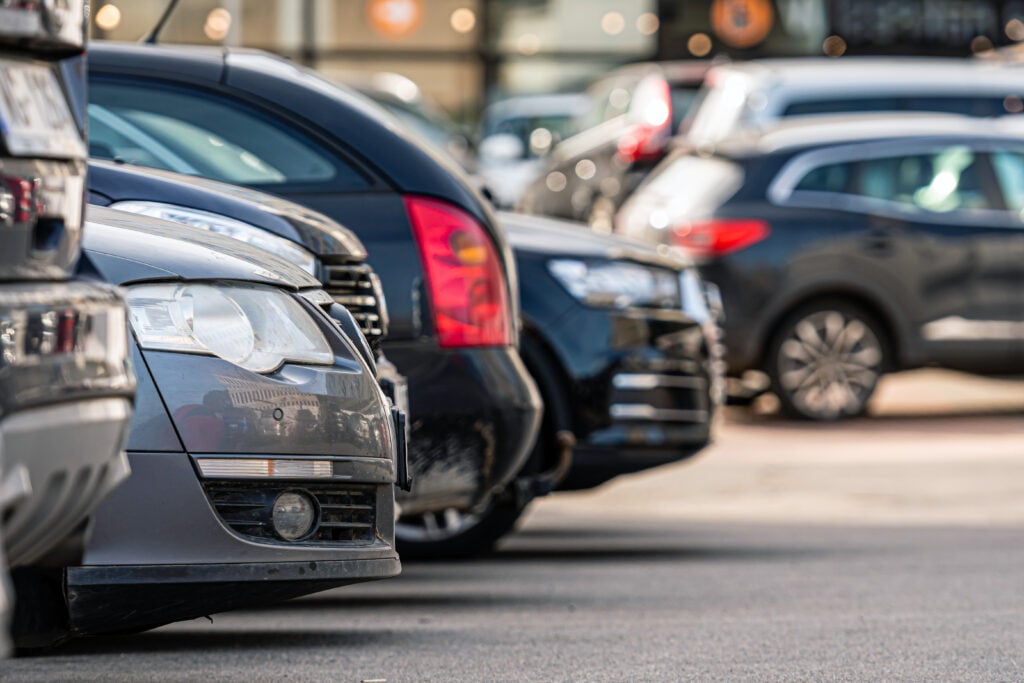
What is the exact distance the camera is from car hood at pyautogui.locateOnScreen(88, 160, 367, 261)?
493cm

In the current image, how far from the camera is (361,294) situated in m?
5.05

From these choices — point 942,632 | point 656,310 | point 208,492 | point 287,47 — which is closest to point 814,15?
point 287,47

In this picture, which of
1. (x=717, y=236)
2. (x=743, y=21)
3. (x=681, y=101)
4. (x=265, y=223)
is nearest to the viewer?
(x=265, y=223)

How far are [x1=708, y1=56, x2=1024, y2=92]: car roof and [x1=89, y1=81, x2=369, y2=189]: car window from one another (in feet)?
27.9

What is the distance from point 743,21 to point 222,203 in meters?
21.4

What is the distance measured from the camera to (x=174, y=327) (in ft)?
13.0

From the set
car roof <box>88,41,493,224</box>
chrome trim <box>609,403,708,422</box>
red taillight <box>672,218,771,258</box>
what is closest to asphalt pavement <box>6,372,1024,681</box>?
chrome trim <box>609,403,708,422</box>

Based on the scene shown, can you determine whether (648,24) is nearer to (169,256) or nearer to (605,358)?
(605,358)

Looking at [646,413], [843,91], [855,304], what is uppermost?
[843,91]

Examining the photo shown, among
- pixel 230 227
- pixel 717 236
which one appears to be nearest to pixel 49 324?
pixel 230 227

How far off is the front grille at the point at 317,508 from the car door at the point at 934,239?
7679 mm

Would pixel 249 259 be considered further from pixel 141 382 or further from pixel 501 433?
pixel 501 433

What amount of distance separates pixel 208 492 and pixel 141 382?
0.26 m

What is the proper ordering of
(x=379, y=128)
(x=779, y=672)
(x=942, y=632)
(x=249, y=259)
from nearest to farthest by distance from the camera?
(x=249, y=259)
(x=779, y=672)
(x=942, y=632)
(x=379, y=128)
